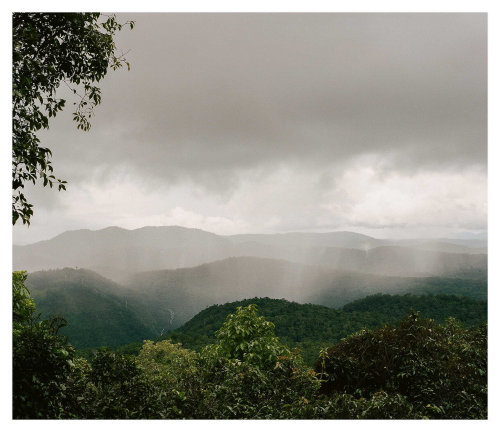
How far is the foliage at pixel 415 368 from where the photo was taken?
397 cm

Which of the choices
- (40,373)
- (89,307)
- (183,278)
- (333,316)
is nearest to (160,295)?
(183,278)

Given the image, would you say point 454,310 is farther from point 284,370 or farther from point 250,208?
point 284,370

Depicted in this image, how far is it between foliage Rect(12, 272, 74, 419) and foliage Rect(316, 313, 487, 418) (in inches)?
124

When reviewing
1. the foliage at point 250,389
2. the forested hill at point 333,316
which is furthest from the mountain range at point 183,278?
the foliage at point 250,389

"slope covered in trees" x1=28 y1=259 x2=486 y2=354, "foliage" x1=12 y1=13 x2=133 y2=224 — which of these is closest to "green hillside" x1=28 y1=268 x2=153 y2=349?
"slope covered in trees" x1=28 y1=259 x2=486 y2=354

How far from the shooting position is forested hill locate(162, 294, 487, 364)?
81.1ft

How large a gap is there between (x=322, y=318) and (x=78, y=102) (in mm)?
30726

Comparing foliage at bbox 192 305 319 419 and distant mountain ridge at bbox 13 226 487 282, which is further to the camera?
distant mountain ridge at bbox 13 226 487 282

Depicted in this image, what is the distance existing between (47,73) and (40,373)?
3723 mm

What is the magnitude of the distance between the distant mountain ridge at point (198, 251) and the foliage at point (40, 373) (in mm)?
17520

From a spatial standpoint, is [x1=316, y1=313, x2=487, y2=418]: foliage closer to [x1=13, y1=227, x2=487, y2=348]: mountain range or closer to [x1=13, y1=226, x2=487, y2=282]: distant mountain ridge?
[x1=13, y1=226, x2=487, y2=282]: distant mountain ridge

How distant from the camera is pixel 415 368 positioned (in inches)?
192

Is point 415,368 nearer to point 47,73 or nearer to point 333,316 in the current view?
point 47,73

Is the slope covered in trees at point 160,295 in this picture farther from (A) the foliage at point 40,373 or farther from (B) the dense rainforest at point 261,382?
(A) the foliage at point 40,373
